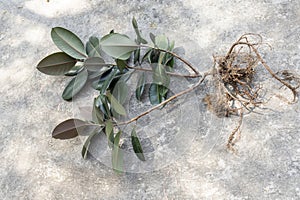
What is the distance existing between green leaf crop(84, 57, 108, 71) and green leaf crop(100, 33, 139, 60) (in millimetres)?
51

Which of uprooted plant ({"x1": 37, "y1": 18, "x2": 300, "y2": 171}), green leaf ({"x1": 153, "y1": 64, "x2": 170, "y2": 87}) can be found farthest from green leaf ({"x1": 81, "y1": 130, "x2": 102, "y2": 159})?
green leaf ({"x1": 153, "y1": 64, "x2": 170, "y2": 87})

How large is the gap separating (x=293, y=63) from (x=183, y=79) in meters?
0.29

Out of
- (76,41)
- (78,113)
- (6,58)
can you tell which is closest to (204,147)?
(78,113)

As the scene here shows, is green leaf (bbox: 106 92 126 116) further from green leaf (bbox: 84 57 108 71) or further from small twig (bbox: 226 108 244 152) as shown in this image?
small twig (bbox: 226 108 244 152)

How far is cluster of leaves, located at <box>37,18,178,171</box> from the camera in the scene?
107cm

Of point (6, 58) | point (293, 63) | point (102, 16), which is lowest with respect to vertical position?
point (6, 58)

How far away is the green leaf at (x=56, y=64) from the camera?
1.18m

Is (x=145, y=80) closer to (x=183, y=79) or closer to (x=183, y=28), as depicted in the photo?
(x=183, y=79)

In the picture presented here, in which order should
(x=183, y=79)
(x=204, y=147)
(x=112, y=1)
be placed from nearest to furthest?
(x=204, y=147) → (x=183, y=79) → (x=112, y=1)

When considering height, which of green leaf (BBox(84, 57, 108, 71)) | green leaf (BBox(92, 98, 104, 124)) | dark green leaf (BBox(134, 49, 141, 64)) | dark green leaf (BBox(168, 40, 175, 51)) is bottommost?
green leaf (BBox(92, 98, 104, 124))

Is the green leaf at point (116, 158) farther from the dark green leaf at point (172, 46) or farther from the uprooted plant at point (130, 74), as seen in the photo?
the dark green leaf at point (172, 46)

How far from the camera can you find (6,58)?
54.2 inches

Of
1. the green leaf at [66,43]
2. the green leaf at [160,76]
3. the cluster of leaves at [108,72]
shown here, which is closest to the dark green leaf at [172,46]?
the cluster of leaves at [108,72]

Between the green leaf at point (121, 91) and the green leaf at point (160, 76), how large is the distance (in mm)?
79
